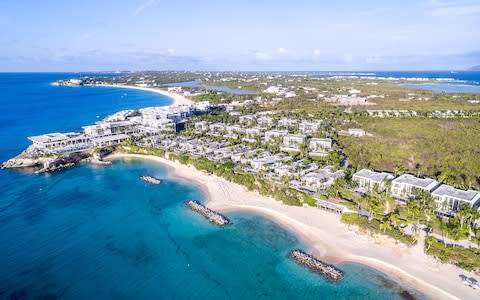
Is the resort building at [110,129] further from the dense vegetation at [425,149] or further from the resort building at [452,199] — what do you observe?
the resort building at [452,199]

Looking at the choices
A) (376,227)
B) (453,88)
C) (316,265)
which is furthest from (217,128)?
(453,88)

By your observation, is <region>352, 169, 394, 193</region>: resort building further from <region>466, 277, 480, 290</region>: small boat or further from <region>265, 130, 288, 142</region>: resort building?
<region>265, 130, 288, 142</region>: resort building

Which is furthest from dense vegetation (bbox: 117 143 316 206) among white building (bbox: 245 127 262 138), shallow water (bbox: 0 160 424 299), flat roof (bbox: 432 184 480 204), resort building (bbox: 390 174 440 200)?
white building (bbox: 245 127 262 138)

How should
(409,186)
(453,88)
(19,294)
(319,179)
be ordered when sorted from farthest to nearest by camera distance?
(453,88) < (319,179) < (409,186) < (19,294)

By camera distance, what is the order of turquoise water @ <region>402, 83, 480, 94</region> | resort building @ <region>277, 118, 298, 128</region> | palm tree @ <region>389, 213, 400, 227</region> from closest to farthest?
palm tree @ <region>389, 213, 400, 227</region> < resort building @ <region>277, 118, 298, 128</region> < turquoise water @ <region>402, 83, 480, 94</region>

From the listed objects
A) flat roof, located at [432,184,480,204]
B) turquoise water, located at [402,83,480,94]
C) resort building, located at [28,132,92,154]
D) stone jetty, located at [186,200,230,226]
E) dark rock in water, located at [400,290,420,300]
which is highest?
turquoise water, located at [402,83,480,94]

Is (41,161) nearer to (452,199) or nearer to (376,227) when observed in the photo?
(376,227)

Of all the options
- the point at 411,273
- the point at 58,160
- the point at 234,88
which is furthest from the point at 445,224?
the point at 234,88

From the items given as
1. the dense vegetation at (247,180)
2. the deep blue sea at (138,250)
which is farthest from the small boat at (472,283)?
the dense vegetation at (247,180)
